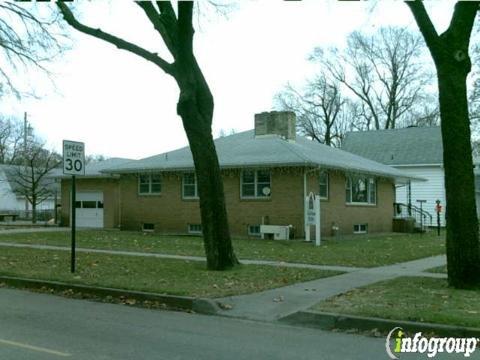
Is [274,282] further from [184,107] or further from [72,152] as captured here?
[72,152]

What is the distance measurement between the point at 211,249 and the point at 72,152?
152 inches

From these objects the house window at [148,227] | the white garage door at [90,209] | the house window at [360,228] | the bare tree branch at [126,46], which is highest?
the bare tree branch at [126,46]

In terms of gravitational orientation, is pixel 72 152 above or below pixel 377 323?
above

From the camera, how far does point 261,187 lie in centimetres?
2617

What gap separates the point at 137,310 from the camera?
1052 centimetres

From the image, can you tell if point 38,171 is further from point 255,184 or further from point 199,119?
point 199,119

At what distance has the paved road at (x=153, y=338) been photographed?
7.30 meters

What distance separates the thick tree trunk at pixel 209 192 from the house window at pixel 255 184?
11.5m

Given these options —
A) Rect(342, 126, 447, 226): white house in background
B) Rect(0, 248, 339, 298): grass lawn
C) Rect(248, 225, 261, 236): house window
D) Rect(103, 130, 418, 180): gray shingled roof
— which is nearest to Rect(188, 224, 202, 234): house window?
Rect(103, 130, 418, 180): gray shingled roof

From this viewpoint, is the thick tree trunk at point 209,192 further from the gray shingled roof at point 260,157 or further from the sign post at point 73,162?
the gray shingled roof at point 260,157

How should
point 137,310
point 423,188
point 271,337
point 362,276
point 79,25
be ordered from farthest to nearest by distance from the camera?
1. point 423,188
2. point 79,25
3. point 362,276
4. point 137,310
5. point 271,337

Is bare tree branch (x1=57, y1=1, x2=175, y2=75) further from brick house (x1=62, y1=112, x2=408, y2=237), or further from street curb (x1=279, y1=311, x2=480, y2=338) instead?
brick house (x1=62, y1=112, x2=408, y2=237)

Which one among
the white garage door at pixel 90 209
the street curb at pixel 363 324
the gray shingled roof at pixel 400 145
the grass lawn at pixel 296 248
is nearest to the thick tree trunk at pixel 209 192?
the grass lawn at pixel 296 248

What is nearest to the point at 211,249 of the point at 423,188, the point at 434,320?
the point at 434,320
